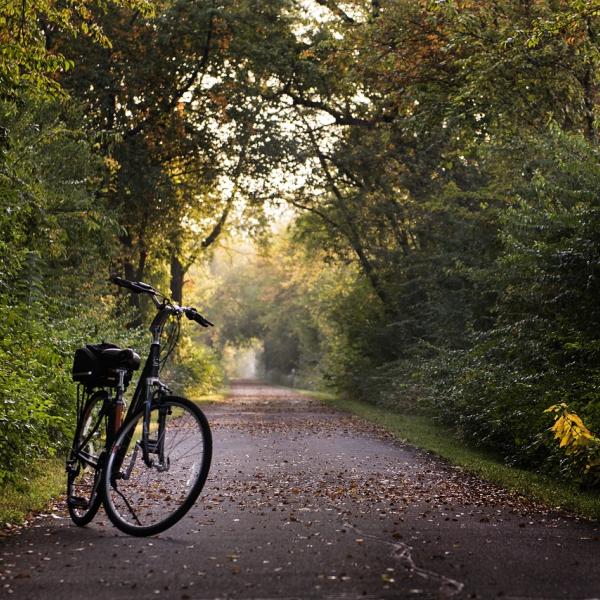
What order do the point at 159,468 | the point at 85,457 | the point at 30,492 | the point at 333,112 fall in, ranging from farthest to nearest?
the point at 333,112, the point at 30,492, the point at 85,457, the point at 159,468

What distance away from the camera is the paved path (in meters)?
4.79

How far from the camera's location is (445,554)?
5641mm

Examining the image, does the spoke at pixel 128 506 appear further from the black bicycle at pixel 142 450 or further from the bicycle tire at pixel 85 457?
the bicycle tire at pixel 85 457

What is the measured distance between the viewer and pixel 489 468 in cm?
1085

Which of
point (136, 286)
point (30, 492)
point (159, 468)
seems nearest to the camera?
point (159, 468)

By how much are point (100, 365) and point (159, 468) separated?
3.61ft

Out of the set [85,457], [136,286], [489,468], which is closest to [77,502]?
[85,457]

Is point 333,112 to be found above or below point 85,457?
above

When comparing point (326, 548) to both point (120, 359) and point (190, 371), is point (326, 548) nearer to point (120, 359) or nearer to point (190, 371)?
point (120, 359)

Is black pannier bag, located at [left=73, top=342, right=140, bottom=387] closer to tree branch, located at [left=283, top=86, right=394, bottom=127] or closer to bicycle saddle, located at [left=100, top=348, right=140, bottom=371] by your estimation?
bicycle saddle, located at [left=100, top=348, right=140, bottom=371]

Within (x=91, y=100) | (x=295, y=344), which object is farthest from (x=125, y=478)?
(x=295, y=344)

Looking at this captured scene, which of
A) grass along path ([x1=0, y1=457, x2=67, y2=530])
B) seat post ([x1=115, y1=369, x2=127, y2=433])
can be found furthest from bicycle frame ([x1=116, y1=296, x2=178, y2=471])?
grass along path ([x1=0, y1=457, x2=67, y2=530])

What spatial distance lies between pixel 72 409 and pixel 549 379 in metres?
6.00

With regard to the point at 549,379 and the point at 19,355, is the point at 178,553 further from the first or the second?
the point at 549,379
